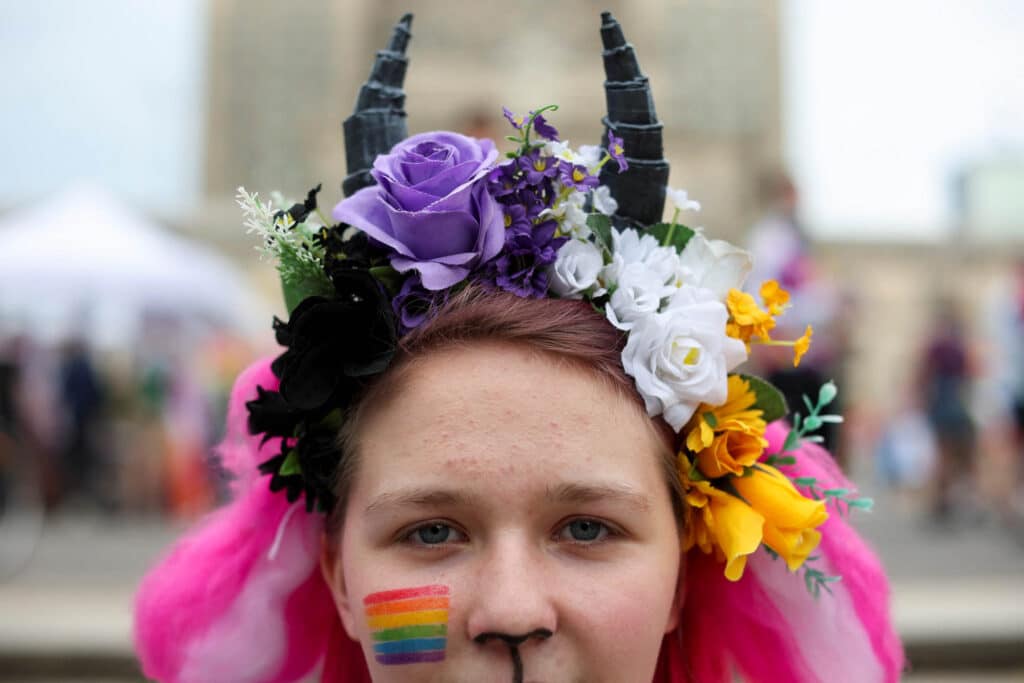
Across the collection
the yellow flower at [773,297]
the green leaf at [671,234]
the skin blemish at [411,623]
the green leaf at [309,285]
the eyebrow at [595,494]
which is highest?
the green leaf at [671,234]

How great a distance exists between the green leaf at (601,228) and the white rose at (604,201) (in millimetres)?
20

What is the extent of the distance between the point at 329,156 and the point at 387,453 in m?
21.4

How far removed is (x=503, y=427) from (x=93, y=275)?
7616 millimetres

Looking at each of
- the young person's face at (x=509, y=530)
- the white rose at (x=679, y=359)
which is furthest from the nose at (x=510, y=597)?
the white rose at (x=679, y=359)

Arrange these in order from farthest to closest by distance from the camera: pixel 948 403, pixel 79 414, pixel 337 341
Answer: pixel 79 414, pixel 948 403, pixel 337 341

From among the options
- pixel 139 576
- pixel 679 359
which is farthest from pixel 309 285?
pixel 139 576

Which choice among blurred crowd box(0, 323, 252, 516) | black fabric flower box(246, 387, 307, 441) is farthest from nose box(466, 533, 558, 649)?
blurred crowd box(0, 323, 252, 516)

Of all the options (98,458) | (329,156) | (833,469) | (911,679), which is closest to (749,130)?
(329,156)

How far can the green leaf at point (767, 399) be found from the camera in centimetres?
175

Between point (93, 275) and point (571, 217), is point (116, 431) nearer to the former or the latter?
point (93, 275)

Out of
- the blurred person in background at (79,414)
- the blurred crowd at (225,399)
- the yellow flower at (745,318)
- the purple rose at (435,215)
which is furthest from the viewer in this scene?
the blurred person in background at (79,414)

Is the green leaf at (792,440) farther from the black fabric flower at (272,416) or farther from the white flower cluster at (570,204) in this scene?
the black fabric flower at (272,416)

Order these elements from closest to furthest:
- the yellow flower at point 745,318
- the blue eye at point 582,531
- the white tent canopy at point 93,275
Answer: the blue eye at point 582,531
the yellow flower at point 745,318
the white tent canopy at point 93,275

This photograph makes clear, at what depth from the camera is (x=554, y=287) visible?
1690mm
